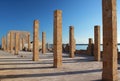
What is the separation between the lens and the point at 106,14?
816cm

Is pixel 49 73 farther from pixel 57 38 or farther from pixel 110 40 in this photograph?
pixel 110 40

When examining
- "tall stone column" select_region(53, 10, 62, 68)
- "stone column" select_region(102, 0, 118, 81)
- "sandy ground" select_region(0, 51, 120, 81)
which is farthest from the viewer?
"tall stone column" select_region(53, 10, 62, 68)

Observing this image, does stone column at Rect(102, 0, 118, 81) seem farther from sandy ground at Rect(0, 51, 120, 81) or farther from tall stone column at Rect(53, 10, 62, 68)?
tall stone column at Rect(53, 10, 62, 68)

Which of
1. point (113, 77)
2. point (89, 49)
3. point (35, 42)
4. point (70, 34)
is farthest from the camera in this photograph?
point (89, 49)

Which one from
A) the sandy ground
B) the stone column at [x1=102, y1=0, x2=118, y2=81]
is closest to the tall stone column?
the sandy ground

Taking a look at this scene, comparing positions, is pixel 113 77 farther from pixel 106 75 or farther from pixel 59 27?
pixel 59 27

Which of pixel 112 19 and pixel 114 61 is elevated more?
pixel 112 19

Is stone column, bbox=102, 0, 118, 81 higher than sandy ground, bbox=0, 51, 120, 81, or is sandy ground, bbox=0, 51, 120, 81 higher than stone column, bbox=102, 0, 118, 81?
stone column, bbox=102, 0, 118, 81

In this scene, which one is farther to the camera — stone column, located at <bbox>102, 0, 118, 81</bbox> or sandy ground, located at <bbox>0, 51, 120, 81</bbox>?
sandy ground, located at <bbox>0, 51, 120, 81</bbox>

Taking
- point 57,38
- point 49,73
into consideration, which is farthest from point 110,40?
point 57,38

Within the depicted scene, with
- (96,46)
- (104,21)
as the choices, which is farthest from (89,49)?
(104,21)

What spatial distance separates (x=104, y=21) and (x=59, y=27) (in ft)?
15.9

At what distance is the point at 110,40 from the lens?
8.02 m

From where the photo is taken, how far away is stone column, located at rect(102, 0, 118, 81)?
7961 mm
